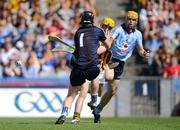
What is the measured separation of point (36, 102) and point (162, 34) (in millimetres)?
5793

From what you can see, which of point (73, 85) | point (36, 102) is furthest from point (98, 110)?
point (36, 102)

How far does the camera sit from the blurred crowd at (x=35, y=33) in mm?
23516

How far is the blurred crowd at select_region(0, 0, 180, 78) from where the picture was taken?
2370 cm

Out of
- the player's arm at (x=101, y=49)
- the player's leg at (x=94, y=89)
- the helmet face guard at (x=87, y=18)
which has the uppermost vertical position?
the helmet face guard at (x=87, y=18)

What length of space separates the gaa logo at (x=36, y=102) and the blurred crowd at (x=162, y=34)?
4180mm

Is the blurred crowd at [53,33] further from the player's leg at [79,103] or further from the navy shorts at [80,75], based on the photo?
the navy shorts at [80,75]

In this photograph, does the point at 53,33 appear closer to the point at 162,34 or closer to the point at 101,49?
the point at 162,34

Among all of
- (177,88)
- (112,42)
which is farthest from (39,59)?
(112,42)

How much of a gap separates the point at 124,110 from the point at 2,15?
242 inches

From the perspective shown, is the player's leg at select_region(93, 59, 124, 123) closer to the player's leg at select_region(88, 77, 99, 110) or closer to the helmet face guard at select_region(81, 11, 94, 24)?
the player's leg at select_region(88, 77, 99, 110)

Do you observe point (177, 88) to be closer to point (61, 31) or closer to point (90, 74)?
point (61, 31)

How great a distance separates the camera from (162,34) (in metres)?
25.2

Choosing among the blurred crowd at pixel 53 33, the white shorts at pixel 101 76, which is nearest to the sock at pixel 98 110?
the white shorts at pixel 101 76


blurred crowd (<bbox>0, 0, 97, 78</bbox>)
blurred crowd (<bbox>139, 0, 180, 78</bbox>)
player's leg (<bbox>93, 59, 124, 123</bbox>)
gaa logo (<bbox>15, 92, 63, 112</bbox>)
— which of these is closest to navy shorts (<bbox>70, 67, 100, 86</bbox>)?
player's leg (<bbox>93, 59, 124, 123</bbox>)
